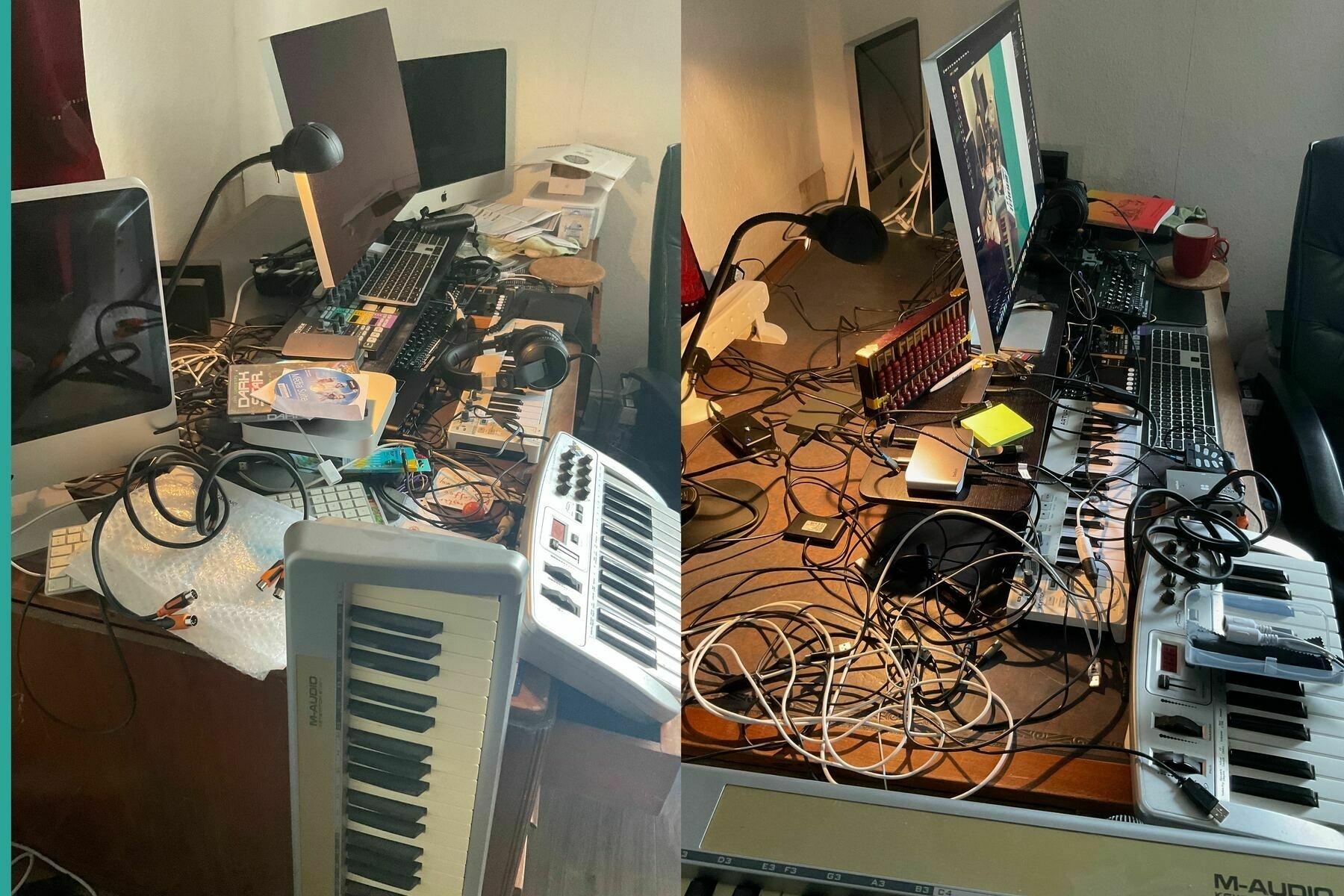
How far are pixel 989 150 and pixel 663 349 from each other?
115 cm

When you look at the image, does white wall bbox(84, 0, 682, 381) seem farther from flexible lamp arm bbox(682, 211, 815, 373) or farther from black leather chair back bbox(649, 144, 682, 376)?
flexible lamp arm bbox(682, 211, 815, 373)

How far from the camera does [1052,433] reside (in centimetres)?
144

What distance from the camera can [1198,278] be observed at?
78.9 inches

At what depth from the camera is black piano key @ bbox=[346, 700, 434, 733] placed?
12.7 inches

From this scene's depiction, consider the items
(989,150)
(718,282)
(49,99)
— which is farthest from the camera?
(989,150)

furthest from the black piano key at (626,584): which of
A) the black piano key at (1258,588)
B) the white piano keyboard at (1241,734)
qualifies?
the black piano key at (1258,588)

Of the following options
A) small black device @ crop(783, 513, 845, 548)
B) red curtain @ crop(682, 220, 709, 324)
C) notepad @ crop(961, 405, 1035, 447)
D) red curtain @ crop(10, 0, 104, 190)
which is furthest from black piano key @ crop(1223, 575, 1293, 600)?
red curtain @ crop(10, 0, 104, 190)

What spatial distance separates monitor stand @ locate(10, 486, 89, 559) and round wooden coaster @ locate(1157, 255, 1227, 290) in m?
2.11

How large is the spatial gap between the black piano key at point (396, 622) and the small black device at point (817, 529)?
3.16 feet

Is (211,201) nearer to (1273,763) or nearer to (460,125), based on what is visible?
(460,125)

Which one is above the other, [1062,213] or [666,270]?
[666,270]

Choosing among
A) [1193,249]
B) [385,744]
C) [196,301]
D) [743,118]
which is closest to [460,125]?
[196,301]

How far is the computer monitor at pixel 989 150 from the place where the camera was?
1.21 metres

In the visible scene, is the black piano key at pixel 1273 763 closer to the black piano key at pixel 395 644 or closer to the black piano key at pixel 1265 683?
the black piano key at pixel 1265 683
